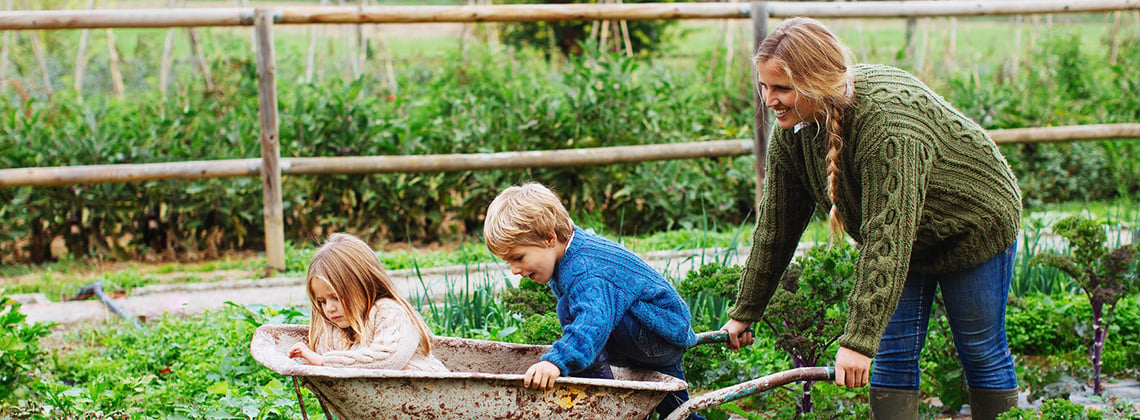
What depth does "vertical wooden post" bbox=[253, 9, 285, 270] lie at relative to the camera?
205 inches

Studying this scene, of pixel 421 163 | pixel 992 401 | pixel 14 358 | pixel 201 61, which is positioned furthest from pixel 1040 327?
pixel 201 61

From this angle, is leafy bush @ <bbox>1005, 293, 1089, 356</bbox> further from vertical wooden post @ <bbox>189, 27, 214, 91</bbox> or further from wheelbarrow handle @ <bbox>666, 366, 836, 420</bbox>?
vertical wooden post @ <bbox>189, 27, 214, 91</bbox>

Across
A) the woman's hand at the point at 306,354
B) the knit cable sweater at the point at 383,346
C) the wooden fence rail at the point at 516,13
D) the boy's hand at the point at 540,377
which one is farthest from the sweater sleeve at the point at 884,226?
the wooden fence rail at the point at 516,13

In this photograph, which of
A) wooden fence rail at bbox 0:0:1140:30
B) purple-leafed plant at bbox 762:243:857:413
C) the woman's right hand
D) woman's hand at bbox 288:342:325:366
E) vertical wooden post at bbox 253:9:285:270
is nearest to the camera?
woman's hand at bbox 288:342:325:366

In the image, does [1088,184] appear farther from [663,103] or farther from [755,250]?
[755,250]

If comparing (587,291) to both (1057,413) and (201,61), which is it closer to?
(1057,413)

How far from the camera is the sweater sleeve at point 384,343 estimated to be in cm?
239

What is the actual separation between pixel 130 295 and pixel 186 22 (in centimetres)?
137

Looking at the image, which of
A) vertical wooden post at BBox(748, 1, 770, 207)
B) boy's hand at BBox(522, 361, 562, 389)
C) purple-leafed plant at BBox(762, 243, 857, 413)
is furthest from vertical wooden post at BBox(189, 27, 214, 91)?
boy's hand at BBox(522, 361, 562, 389)

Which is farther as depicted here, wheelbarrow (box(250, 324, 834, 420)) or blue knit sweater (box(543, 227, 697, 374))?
blue knit sweater (box(543, 227, 697, 374))

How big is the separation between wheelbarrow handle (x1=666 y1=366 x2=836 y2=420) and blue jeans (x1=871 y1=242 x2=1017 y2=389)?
0.33 m

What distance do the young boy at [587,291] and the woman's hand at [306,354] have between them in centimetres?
47

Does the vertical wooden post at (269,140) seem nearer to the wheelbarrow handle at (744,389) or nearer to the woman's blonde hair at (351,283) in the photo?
the woman's blonde hair at (351,283)

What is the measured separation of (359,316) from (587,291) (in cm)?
58
